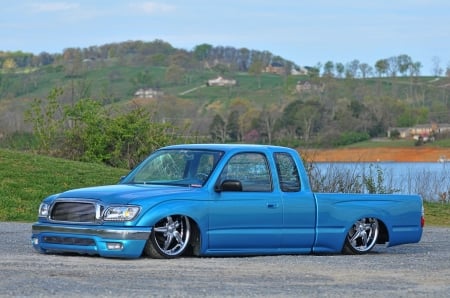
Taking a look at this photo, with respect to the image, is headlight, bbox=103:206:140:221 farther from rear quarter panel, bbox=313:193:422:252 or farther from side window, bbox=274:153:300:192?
rear quarter panel, bbox=313:193:422:252

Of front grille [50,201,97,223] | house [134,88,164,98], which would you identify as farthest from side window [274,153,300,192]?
house [134,88,164,98]

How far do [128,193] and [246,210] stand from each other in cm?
163

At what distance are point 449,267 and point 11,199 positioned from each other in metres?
15.3

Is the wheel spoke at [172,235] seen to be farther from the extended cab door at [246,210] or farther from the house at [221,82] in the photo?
the house at [221,82]

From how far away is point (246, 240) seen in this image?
14734 mm

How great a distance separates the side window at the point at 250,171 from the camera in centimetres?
1491

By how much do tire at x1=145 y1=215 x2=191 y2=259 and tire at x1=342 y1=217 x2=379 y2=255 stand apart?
9.11 ft

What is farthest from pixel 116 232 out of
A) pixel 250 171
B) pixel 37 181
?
pixel 37 181

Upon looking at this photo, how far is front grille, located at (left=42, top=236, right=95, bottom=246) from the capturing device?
44.9ft

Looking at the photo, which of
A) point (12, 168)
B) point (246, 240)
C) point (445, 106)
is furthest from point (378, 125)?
point (246, 240)

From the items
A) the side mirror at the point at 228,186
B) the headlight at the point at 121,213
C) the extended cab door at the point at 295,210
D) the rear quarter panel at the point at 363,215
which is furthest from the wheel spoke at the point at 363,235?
the headlight at the point at 121,213

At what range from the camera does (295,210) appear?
1519 centimetres

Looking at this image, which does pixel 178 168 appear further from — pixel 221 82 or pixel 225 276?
pixel 221 82

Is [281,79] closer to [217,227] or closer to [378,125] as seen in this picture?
[378,125]
